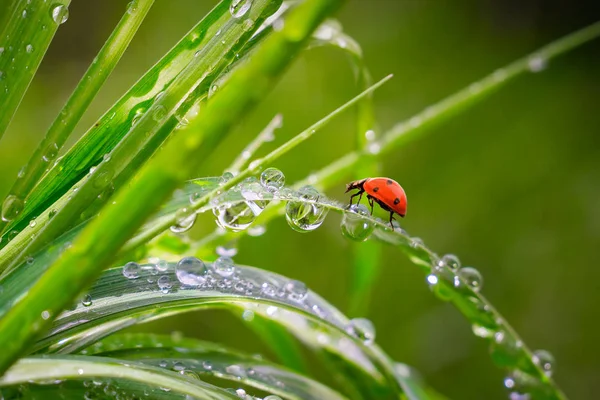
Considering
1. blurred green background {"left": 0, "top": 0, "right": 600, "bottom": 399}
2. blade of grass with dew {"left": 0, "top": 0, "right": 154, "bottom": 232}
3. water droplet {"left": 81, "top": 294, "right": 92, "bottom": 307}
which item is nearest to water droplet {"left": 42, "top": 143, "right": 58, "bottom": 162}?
blade of grass with dew {"left": 0, "top": 0, "right": 154, "bottom": 232}

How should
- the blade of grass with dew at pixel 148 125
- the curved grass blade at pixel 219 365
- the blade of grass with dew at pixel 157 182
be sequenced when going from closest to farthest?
the blade of grass with dew at pixel 157 182
the blade of grass with dew at pixel 148 125
the curved grass blade at pixel 219 365

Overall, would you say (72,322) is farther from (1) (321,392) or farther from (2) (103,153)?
(1) (321,392)

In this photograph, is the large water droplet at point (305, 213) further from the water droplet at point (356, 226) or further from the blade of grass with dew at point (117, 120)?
the blade of grass with dew at point (117, 120)

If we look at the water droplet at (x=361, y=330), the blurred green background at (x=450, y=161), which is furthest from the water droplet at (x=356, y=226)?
the blurred green background at (x=450, y=161)

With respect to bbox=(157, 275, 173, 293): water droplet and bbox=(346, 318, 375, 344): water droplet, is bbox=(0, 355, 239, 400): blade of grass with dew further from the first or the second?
bbox=(346, 318, 375, 344): water droplet

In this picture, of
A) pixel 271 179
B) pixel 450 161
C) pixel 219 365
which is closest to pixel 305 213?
pixel 271 179

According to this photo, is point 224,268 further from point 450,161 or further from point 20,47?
point 450,161

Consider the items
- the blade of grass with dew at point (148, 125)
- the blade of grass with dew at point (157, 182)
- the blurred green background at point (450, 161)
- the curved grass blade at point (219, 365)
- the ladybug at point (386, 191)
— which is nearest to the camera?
the blade of grass with dew at point (157, 182)
